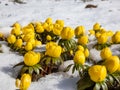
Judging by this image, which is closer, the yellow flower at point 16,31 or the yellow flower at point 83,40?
the yellow flower at point 83,40

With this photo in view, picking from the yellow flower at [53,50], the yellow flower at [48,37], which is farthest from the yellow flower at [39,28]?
the yellow flower at [53,50]

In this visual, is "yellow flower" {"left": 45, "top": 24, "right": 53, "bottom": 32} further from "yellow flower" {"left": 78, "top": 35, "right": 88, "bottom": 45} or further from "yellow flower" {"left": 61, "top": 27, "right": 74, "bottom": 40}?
"yellow flower" {"left": 61, "top": 27, "right": 74, "bottom": 40}

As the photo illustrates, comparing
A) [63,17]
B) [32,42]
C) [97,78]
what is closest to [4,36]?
[32,42]

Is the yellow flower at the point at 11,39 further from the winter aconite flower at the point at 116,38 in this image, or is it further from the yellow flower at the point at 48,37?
the winter aconite flower at the point at 116,38

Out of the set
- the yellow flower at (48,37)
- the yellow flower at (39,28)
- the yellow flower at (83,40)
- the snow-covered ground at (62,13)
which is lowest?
the snow-covered ground at (62,13)

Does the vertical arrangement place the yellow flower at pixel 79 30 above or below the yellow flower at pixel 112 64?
below

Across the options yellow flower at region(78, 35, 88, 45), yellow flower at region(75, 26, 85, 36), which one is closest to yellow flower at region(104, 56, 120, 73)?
yellow flower at region(78, 35, 88, 45)

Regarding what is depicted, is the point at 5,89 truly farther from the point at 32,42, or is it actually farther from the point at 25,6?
the point at 25,6

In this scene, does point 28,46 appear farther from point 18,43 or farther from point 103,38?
point 103,38

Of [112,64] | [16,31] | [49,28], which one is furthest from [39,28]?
[112,64]
